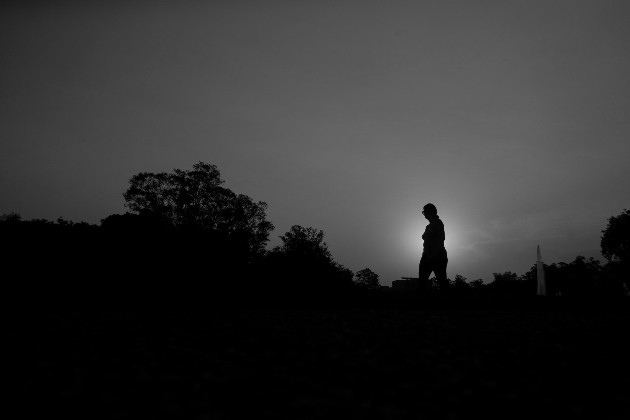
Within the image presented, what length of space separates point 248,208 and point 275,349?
5634 centimetres

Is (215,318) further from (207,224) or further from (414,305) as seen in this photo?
(207,224)

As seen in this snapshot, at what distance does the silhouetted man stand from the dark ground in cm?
436

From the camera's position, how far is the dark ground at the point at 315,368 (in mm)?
2887

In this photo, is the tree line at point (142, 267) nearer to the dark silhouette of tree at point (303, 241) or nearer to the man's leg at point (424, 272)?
the man's leg at point (424, 272)

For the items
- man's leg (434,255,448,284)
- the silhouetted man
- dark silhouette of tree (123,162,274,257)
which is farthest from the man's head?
dark silhouette of tree (123,162,274,257)

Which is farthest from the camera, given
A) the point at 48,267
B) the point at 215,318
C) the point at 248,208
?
the point at 248,208

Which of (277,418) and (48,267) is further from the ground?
(48,267)

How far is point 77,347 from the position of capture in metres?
4.83

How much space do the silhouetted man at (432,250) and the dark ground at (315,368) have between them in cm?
436

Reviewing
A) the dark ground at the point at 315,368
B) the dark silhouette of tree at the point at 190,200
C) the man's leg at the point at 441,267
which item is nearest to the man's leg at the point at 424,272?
the man's leg at the point at 441,267

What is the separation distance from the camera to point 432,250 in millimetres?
11719

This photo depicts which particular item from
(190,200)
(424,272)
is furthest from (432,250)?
(190,200)

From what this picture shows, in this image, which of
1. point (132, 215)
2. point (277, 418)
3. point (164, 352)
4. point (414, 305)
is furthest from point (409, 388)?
point (132, 215)

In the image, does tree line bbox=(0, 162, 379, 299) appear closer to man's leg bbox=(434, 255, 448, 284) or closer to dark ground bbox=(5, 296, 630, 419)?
man's leg bbox=(434, 255, 448, 284)
